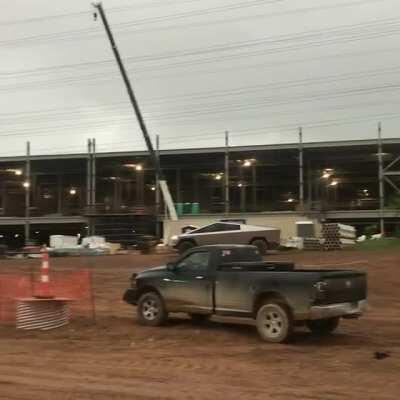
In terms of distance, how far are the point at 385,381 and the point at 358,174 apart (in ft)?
171

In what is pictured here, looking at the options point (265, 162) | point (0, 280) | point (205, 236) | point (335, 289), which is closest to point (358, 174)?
point (265, 162)

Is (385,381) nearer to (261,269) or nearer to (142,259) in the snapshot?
(261,269)

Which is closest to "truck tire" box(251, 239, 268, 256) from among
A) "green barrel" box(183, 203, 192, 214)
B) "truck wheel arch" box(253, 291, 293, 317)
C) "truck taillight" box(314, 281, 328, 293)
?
"truck wheel arch" box(253, 291, 293, 317)

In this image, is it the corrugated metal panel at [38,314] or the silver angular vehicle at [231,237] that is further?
the silver angular vehicle at [231,237]

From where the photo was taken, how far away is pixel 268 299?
41.7ft

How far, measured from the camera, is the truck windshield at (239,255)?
14.4 metres

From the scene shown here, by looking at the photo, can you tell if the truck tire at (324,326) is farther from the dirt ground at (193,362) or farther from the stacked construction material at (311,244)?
the stacked construction material at (311,244)

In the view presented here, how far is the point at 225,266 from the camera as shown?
14.0m

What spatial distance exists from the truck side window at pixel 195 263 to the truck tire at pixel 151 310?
847 millimetres

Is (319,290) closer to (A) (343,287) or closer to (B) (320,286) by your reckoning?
(B) (320,286)

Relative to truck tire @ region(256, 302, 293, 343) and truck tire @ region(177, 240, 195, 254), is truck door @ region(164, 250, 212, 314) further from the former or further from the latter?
truck tire @ region(177, 240, 195, 254)

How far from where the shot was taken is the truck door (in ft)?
46.0

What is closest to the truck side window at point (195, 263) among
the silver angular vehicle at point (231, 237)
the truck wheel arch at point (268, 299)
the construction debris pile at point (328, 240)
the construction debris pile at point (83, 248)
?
the truck wheel arch at point (268, 299)

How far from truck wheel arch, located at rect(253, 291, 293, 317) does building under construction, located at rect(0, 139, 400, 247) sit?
33594 mm
